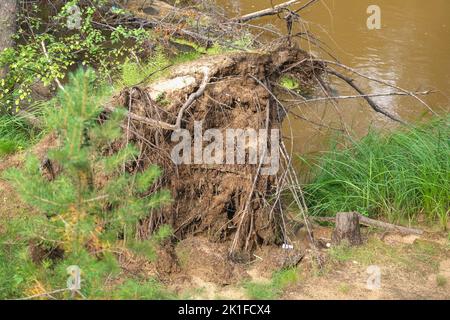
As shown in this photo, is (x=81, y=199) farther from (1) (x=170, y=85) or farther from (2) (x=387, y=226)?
(2) (x=387, y=226)

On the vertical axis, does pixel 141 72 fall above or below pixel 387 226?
above

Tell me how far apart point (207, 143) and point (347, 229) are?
1.38 metres

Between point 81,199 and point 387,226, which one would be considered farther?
point 387,226

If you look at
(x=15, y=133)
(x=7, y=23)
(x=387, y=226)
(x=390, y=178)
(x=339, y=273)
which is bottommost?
(x=339, y=273)

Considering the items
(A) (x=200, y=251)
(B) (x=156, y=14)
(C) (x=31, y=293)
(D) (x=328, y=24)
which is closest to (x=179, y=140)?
(A) (x=200, y=251)

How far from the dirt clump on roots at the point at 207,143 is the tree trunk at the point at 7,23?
2447mm

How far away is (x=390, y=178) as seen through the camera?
5.83 metres

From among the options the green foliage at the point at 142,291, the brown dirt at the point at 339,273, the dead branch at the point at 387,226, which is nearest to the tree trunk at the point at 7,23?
the brown dirt at the point at 339,273

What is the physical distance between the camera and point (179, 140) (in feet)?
A: 16.2

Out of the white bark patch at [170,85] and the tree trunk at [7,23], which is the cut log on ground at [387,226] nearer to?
the white bark patch at [170,85]

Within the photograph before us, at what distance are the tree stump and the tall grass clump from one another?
0.56 metres

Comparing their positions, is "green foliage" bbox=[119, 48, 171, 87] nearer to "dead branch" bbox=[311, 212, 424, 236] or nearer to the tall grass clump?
the tall grass clump

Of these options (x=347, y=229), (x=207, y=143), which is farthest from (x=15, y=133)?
(x=347, y=229)
